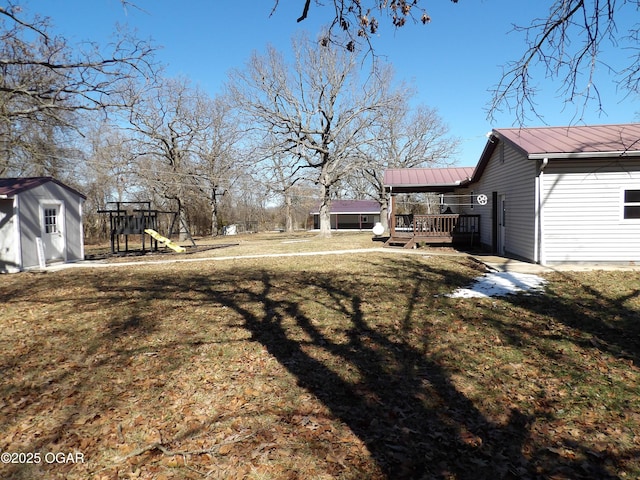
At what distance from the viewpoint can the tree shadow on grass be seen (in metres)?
2.90

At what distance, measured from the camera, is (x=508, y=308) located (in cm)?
673

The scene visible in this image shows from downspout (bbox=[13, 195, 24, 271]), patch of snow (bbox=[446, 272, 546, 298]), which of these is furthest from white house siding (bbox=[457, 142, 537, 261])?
downspout (bbox=[13, 195, 24, 271])

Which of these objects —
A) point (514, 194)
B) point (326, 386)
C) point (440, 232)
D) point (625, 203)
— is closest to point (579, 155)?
point (625, 203)

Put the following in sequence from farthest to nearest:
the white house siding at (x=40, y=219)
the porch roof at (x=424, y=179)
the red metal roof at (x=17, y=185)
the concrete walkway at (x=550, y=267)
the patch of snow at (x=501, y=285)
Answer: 1. the porch roof at (x=424, y=179)
2. the white house siding at (x=40, y=219)
3. the red metal roof at (x=17, y=185)
4. the concrete walkway at (x=550, y=267)
5. the patch of snow at (x=501, y=285)

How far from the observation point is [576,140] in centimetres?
1168

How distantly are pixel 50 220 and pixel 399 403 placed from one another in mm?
15138

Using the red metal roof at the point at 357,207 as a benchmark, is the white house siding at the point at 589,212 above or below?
below

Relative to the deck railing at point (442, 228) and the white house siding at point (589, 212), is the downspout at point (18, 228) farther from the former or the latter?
the white house siding at point (589, 212)

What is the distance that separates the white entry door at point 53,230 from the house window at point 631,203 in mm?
18360

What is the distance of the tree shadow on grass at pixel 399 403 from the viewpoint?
290cm

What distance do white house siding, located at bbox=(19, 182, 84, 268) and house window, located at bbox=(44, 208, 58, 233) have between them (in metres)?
0.32

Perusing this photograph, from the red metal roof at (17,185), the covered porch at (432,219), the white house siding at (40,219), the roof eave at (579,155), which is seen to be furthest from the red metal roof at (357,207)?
the roof eave at (579,155)

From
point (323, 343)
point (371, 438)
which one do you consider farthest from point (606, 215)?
point (371, 438)

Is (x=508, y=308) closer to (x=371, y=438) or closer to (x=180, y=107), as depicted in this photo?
(x=371, y=438)
